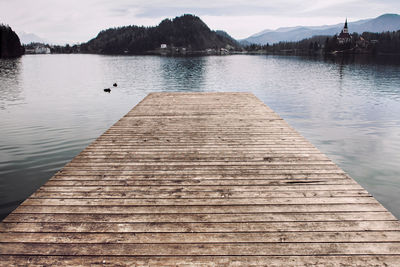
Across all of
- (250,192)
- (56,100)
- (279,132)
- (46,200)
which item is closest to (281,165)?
(250,192)

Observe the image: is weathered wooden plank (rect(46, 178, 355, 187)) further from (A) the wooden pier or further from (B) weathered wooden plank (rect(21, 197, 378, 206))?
(B) weathered wooden plank (rect(21, 197, 378, 206))

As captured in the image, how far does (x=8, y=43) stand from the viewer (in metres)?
114

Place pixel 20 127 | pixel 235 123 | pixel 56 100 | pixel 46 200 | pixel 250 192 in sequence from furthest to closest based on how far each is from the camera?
1. pixel 56 100
2. pixel 20 127
3. pixel 235 123
4. pixel 250 192
5. pixel 46 200

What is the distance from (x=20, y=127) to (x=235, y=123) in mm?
12053

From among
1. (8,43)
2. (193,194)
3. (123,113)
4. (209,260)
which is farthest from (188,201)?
(8,43)

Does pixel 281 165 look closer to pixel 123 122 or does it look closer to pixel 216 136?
pixel 216 136

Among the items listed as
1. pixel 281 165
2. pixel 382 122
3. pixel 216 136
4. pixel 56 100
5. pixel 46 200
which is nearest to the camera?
pixel 46 200

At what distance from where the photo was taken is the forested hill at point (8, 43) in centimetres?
10825

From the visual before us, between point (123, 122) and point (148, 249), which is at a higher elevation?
point (123, 122)

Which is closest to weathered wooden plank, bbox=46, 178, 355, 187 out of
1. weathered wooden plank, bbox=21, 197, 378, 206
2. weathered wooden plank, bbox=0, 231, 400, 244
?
weathered wooden plank, bbox=21, 197, 378, 206

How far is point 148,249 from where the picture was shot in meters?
3.46

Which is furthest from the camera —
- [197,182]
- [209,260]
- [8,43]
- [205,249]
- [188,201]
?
[8,43]

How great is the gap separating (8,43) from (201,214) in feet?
472

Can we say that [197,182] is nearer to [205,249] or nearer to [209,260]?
[205,249]
